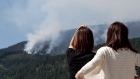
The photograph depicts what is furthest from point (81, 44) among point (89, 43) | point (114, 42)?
point (114, 42)

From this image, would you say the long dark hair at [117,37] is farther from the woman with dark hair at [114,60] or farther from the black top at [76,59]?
the black top at [76,59]

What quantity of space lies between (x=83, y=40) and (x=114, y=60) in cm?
92

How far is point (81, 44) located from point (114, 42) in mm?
810

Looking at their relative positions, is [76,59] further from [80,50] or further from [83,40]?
[83,40]

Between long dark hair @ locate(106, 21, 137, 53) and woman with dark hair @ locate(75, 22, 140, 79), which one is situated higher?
long dark hair @ locate(106, 21, 137, 53)

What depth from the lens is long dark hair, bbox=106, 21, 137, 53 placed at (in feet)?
22.6

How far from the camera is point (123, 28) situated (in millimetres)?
7070

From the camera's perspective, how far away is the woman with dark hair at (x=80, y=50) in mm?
7383

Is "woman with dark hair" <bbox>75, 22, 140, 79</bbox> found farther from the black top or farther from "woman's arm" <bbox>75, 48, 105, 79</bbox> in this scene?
the black top

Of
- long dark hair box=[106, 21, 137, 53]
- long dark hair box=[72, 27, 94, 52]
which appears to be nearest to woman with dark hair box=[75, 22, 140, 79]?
long dark hair box=[106, 21, 137, 53]

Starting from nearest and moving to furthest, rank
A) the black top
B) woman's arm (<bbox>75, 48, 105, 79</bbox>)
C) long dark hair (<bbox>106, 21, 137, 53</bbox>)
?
woman's arm (<bbox>75, 48, 105, 79</bbox>)
long dark hair (<bbox>106, 21, 137, 53</bbox>)
the black top

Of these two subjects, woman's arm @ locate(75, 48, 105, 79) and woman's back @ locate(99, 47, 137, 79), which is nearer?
woman's arm @ locate(75, 48, 105, 79)

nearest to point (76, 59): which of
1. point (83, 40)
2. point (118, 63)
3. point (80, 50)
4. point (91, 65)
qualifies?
point (80, 50)

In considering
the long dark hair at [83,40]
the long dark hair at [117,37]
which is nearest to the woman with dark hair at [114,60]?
the long dark hair at [117,37]
